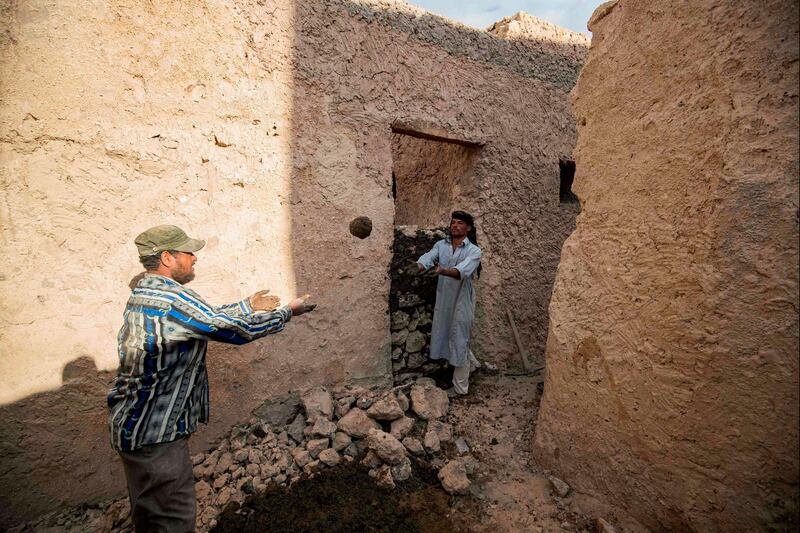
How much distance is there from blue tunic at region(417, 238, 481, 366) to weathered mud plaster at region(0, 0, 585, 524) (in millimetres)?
419

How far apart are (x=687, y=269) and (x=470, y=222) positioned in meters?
1.77

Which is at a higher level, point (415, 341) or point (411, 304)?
point (411, 304)

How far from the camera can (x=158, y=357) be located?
141 cm

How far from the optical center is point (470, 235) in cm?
320

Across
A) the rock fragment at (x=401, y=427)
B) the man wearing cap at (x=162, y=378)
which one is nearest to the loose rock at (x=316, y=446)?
Result: the rock fragment at (x=401, y=427)

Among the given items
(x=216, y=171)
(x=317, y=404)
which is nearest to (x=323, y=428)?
(x=317, y=404)

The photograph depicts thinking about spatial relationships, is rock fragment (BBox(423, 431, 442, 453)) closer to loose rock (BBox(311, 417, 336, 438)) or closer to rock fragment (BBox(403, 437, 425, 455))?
rock fragment (BBox(403, 437, 425, 455))

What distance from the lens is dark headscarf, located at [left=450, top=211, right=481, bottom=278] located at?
3025 millimetres

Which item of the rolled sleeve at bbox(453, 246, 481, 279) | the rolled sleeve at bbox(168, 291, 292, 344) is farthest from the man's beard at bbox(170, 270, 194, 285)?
the rolled sleeve at bbox(453, 246, 481, 279)

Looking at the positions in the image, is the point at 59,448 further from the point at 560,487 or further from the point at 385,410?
the point at 560,487

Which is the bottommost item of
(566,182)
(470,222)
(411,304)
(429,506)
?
(429,506)

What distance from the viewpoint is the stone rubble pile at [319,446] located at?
2012 mm

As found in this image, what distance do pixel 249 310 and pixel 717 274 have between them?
76.8 inches

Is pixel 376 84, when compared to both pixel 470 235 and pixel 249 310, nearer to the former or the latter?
pixel 470 235
